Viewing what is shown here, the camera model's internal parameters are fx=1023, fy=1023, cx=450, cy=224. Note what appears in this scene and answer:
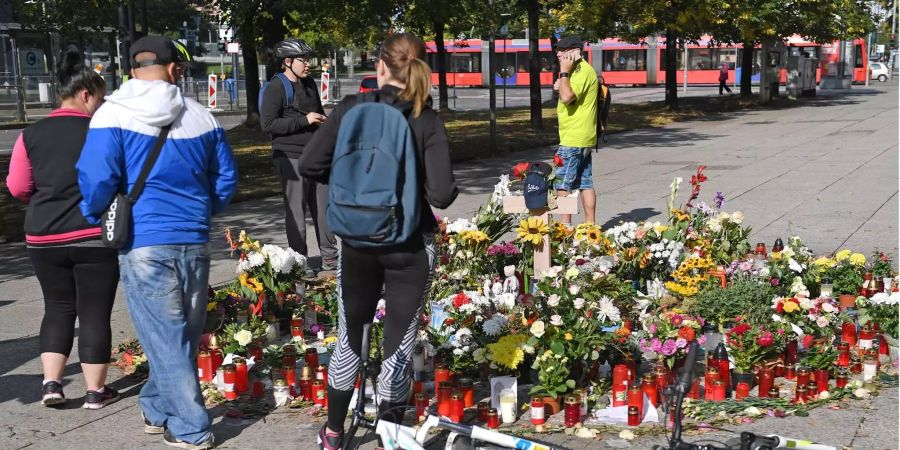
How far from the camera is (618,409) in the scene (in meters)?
4.68

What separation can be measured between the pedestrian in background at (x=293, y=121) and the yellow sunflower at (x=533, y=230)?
1997mm

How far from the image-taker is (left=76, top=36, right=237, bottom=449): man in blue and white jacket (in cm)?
409

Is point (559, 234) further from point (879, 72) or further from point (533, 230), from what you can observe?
point (879, 72)

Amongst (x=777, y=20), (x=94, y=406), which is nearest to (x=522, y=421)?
(x=94, y=406)

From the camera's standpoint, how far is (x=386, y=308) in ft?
13.1

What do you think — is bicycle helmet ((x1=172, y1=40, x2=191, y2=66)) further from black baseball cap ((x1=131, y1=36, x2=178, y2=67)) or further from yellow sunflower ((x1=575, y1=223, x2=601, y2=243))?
yellow sunflower ((x1=575, y1=223, x2=601, y2=243))

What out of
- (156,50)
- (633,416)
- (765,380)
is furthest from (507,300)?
(156,50)

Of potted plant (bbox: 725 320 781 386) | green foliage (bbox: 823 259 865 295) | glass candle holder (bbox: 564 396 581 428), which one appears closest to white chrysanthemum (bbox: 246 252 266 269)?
glass candle holder (bbox: 564 396 581 428)

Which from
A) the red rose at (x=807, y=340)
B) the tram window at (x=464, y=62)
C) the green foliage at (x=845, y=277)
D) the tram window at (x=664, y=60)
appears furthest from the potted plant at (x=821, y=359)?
the tram window at (x=464, y=62)

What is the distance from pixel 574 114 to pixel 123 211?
5.22m

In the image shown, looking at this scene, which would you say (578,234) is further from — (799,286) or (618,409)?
(618,409)

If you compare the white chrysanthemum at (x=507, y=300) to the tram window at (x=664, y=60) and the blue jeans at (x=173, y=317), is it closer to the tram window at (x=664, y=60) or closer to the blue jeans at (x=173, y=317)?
the blue jeans at (x=173, y=317)

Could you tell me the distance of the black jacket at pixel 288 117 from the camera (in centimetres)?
777

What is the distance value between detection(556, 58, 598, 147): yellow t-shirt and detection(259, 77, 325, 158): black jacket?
2150 mm
